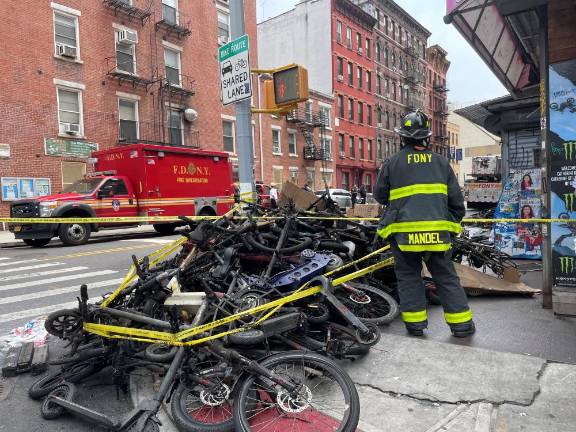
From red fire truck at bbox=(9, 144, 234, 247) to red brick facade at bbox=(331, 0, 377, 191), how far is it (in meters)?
24.9

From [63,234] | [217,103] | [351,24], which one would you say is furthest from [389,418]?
[351,24]

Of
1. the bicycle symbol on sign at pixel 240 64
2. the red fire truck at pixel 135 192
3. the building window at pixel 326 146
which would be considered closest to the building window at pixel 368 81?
the building window at pixel 326 146

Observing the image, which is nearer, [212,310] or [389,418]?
[389,418]

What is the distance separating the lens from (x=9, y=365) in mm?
3902

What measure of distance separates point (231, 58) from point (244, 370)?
553 centimetres

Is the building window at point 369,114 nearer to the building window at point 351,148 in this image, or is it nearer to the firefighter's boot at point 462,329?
the building window at point 351,148

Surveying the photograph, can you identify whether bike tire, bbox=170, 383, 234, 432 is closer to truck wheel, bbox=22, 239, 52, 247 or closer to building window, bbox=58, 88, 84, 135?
truck wheel, bbox=22, 239, 52, 247

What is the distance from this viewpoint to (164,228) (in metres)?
16.9

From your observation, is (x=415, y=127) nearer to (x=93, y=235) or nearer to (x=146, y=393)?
(x=146, y=393)

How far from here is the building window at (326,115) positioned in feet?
127

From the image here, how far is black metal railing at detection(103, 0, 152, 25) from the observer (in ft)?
71.1

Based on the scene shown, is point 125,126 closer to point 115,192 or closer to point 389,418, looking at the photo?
point 115,192

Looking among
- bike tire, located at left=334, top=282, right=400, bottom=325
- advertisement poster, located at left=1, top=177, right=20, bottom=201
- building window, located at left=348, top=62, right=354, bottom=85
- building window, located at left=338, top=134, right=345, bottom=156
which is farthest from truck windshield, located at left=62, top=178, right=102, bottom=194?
building window, located at left=348, top=62, right=354, bottom=85

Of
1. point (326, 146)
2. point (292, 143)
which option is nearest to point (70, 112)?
point (292, 143)
